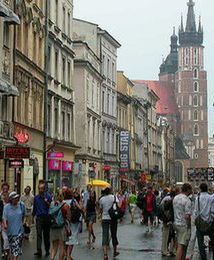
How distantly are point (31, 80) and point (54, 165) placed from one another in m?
6.42

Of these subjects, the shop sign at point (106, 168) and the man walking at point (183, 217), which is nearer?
the man walking at point (183, 217)

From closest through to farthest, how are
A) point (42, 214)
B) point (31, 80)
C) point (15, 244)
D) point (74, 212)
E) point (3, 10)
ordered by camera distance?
point (15, 244) → point (74, 212) → point (42, 214) → point (3, 10) → point (31, 80)

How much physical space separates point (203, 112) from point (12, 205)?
184 m

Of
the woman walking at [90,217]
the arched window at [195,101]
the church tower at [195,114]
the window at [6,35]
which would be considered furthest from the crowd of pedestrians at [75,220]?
the arched window at [195,101]

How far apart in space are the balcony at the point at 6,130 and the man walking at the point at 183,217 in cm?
1568

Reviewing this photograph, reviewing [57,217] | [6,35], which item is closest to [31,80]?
[6,35]

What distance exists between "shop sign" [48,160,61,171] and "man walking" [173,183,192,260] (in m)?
25.1

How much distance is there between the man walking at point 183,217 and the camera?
15125 millimetres

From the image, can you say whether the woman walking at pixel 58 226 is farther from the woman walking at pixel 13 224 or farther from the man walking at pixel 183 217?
the man walking at pixel 183 217

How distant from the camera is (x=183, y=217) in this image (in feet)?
50.2

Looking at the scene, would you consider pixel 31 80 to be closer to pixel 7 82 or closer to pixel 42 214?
pixel 7 82

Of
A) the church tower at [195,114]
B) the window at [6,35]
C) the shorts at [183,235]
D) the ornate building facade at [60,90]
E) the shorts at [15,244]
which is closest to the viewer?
the shorts at [15,244]

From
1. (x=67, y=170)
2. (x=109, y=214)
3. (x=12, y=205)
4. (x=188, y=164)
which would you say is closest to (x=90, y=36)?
(x=67, y=170)

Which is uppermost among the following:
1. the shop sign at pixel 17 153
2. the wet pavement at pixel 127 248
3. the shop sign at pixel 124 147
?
the shop sign at pixel 124 147
